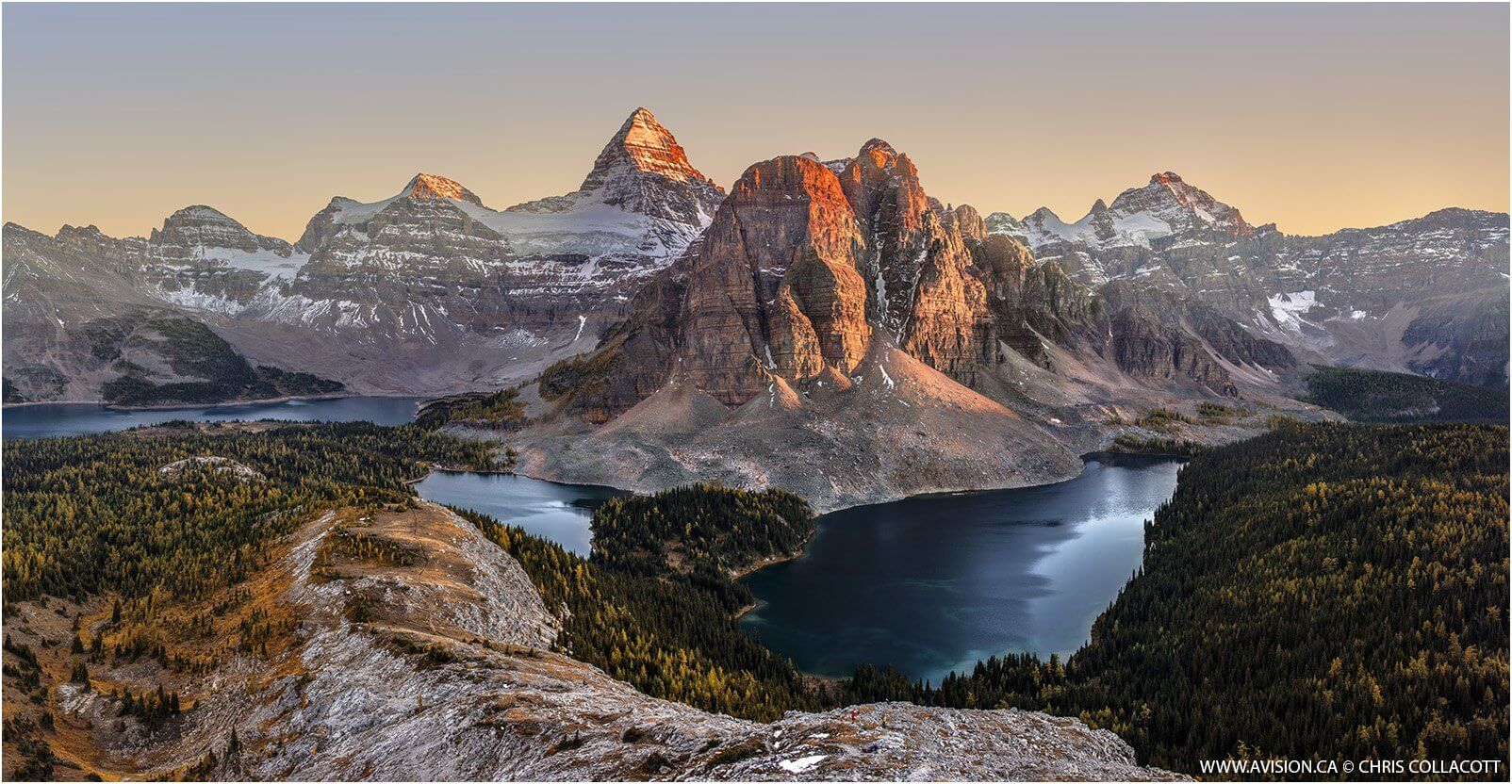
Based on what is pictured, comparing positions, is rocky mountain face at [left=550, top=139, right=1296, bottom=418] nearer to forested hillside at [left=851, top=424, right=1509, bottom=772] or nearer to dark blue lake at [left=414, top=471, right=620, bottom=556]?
dark blue lake at [left=414, top=471, right=620, bottom=556]

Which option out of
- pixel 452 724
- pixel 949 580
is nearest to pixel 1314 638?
pixel 949 580

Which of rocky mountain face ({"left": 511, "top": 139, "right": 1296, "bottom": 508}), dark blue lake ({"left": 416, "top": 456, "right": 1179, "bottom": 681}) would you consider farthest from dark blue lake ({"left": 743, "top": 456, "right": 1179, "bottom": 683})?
rocky mountain face ({"left": 511, "top": 139, "right": 1296, "bottom": 508})

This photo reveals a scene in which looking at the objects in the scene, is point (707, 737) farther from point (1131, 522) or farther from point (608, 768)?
point (1131, 522)

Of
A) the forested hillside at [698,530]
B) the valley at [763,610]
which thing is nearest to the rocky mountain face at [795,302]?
the valley at [763,610]

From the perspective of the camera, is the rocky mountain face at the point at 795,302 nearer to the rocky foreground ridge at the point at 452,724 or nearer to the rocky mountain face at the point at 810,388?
the rocky mountain face at the point at 810,388

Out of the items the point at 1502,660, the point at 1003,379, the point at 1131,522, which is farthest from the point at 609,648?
the point at 1003,379
